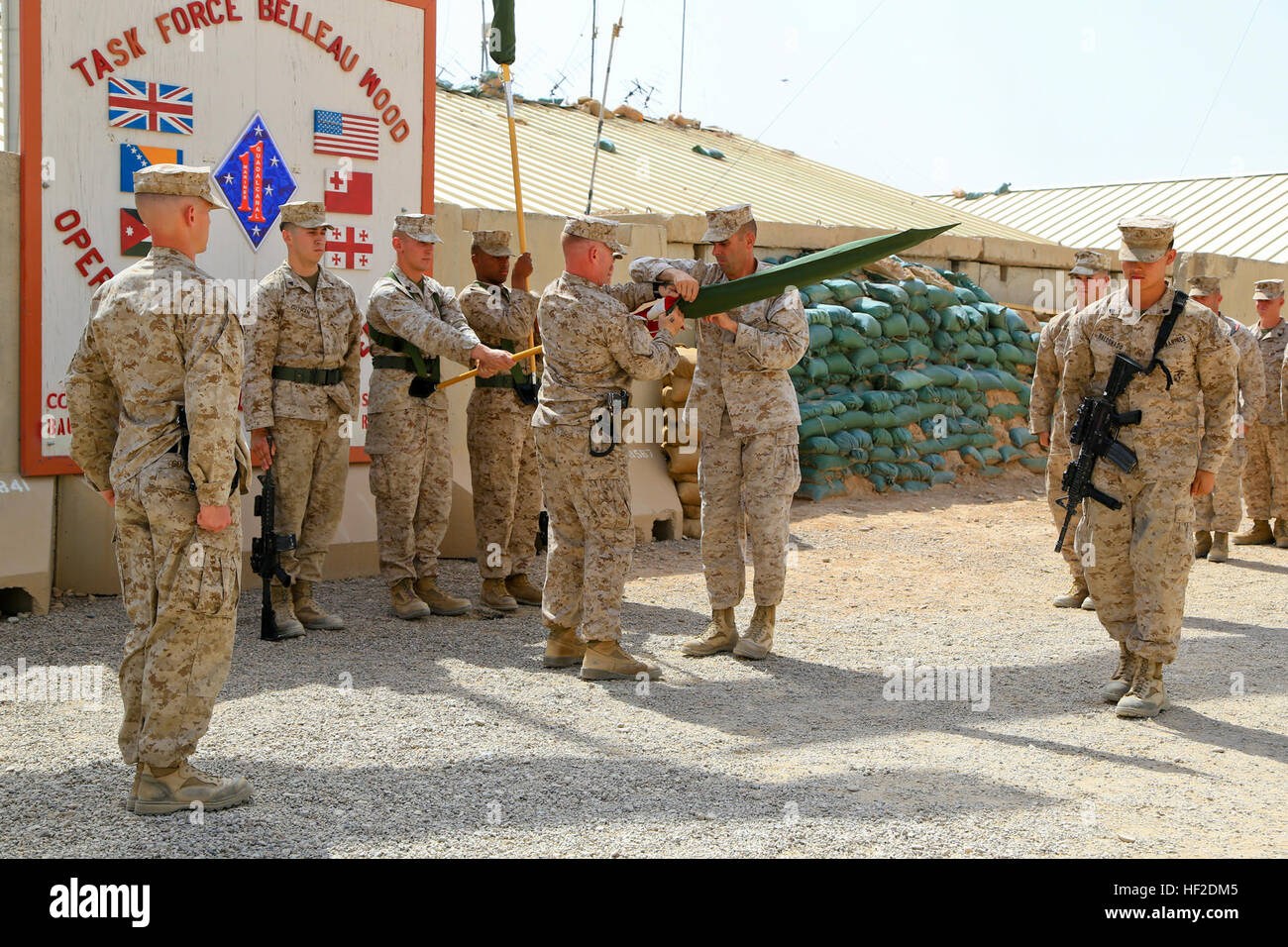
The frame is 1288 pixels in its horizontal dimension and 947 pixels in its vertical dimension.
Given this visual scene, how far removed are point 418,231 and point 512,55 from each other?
130 centimetres

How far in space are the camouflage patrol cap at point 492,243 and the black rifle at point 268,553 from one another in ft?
5.21

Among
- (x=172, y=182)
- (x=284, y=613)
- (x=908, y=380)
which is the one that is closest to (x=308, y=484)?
(x=284, y=613)

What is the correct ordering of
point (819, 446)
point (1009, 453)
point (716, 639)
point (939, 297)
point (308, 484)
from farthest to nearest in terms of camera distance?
point (1009, 453)
point (939, 297)
point (819, 446)
point (308, 484)
point (716, 639)

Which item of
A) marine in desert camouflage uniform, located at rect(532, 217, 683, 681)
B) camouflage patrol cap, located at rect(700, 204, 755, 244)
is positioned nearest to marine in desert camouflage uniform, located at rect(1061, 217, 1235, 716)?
camouflage patrol cap, located at rect(700, 204, 755, 244)

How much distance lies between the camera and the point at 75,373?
3.63 metres

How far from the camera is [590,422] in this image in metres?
5.26

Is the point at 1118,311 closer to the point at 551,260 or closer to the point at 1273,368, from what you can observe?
the point at 551,260

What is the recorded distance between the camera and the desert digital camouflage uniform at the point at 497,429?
6707 millimetres

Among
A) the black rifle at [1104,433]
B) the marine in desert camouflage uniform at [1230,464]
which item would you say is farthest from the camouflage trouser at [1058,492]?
the black rifle at [1104,433]

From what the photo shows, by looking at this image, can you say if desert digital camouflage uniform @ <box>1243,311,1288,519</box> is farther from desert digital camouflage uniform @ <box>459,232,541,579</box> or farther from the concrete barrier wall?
desert digital camouflage uniform @ <box>459,232,541,579</box>

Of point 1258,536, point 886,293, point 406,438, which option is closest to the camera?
point 406,438

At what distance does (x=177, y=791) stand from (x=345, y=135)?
4713mm

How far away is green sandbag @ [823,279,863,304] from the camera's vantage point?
1138 centimetres

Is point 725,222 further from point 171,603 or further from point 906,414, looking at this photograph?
point 906,414
